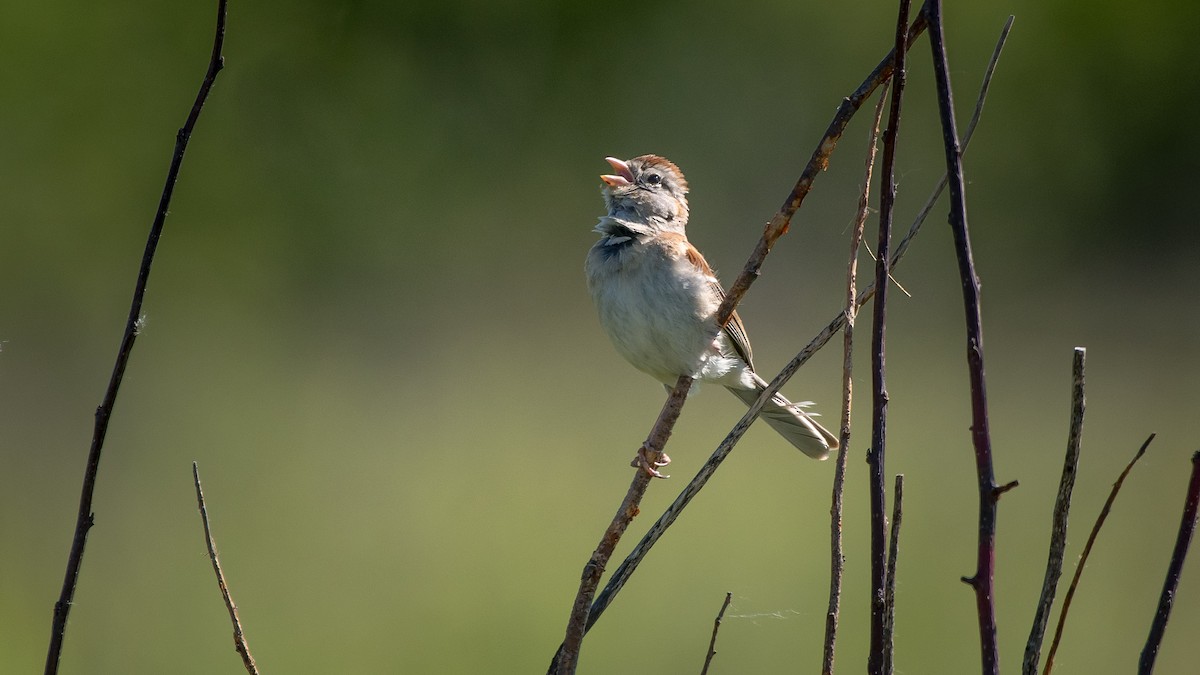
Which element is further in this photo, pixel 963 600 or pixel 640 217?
pixel 963 600

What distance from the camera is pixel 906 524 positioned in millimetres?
6590

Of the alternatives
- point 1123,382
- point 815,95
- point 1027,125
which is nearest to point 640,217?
point 1123,382

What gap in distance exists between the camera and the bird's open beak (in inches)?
123

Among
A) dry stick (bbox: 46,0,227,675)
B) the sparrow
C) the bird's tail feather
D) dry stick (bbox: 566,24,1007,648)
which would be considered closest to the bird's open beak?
the sparrow

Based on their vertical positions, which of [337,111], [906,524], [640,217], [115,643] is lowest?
[115,643]

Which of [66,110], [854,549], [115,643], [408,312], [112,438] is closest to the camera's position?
[115,643]

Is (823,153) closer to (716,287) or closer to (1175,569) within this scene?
(1175,569)

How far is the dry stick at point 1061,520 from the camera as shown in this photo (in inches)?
41.6

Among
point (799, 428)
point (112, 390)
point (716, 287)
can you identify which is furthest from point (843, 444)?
point (799, 428)

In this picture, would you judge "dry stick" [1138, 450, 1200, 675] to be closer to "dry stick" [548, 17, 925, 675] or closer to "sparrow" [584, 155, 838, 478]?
"dry stick" [548, 17, 925, 675]

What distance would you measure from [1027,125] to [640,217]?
8745 mm

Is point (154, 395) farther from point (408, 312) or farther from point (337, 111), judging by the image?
point (337, 111)

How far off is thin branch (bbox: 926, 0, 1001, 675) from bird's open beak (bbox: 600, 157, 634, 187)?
2.12 metres

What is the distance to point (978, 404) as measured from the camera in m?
0.98
